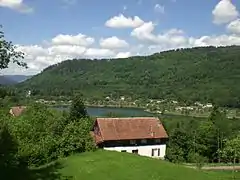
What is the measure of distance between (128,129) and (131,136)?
1489 mm

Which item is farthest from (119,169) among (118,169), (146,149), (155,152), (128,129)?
(155,152)

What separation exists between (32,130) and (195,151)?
4339 centimetres

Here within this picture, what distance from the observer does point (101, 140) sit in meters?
63.1

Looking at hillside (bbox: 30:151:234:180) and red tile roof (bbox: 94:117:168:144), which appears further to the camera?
red tile roof (bbox: 94:117:168:144)

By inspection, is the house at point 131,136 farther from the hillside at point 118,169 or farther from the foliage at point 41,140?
the hillside at point 118,169

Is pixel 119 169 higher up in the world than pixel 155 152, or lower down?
higher up

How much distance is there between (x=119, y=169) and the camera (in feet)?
104

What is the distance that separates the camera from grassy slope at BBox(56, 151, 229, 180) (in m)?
Answer: 29.5

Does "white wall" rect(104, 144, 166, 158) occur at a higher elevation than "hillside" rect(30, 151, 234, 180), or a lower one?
lower

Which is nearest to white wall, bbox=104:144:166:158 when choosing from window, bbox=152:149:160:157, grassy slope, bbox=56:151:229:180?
window, bbox=152:149:160:157

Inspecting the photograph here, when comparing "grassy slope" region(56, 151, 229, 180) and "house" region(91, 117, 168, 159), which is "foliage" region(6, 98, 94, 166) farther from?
"house" region(91, 117, 168, 159)

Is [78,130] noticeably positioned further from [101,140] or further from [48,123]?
[101,140]

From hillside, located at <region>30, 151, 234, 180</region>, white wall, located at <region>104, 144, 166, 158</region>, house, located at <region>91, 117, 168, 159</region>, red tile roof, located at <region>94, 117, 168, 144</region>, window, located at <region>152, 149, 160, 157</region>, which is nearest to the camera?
hillside, located at <region>30, 151, 234, 180</region>

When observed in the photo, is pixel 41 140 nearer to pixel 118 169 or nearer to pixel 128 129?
pixel 118 169
